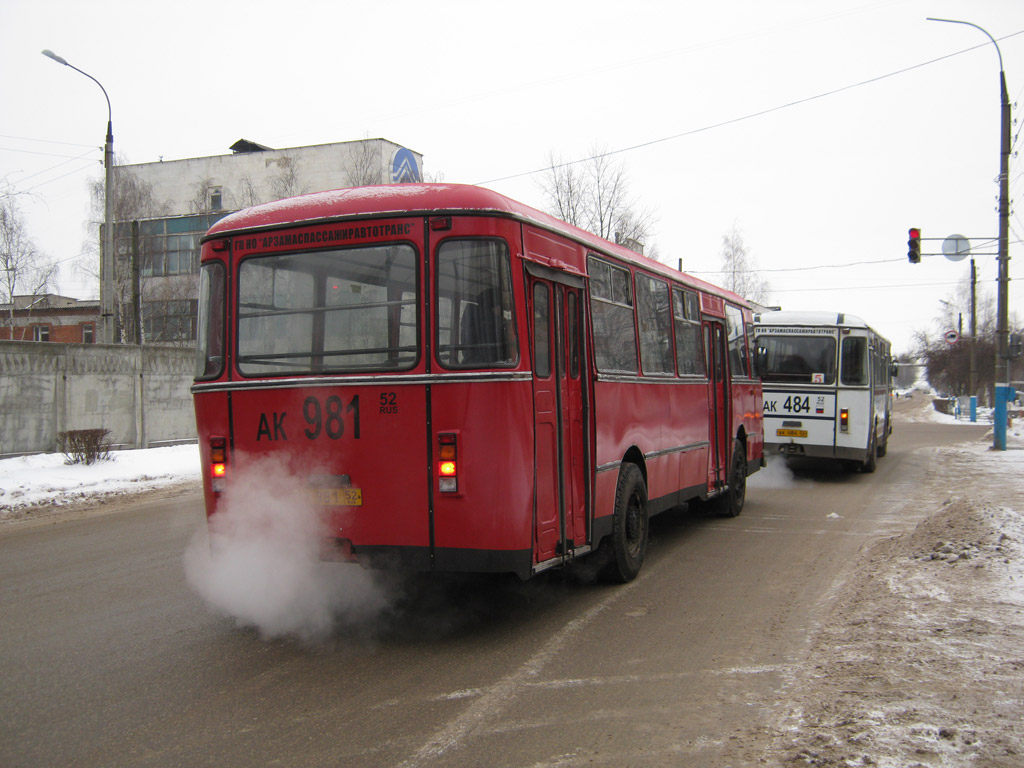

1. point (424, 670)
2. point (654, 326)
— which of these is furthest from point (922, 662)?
point (654, 326)

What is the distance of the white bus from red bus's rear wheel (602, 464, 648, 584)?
29.4ft

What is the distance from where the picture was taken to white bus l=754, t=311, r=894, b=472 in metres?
16.4

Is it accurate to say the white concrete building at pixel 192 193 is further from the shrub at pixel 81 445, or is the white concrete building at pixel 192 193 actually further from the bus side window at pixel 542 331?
the bus side window at pixel 542 331

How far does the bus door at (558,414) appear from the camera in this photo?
6.05 m

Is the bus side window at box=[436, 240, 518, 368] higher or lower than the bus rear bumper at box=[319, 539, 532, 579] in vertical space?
higher

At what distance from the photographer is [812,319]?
16875 mm

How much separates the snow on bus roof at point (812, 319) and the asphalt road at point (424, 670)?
871cm

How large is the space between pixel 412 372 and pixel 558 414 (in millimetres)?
1203

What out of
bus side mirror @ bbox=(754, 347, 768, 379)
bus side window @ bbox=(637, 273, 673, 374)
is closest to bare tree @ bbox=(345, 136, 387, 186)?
bus side mirror @ bbox=(754, 347, 768, 379)

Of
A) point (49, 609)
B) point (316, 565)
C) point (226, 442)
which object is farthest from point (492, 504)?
point (49, 609)

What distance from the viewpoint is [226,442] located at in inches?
245

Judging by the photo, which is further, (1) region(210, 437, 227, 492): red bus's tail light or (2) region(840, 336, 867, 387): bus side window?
(2) region(840, 336, 867, 387): bus side window

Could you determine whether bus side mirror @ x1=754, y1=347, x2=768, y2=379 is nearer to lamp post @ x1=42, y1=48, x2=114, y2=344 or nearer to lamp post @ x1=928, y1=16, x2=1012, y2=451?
lamp post @ x1=928, y1=16, x2=1012, y2=451

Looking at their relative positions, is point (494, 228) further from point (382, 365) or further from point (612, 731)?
point (612, 731)
